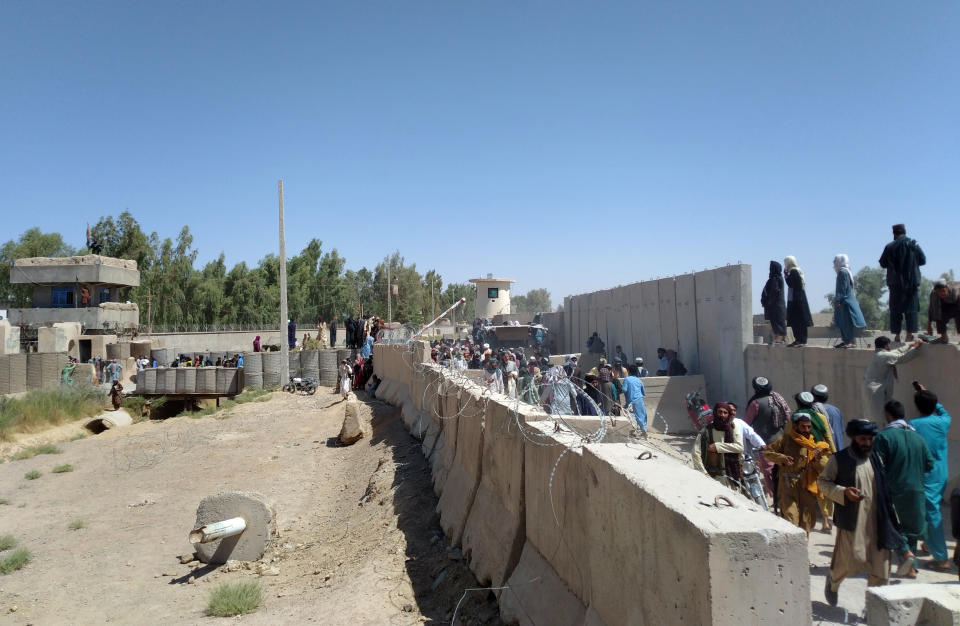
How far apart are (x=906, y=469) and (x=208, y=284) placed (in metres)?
57.5

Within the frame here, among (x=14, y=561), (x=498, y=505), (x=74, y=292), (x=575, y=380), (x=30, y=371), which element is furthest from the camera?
(x=74, y=292)

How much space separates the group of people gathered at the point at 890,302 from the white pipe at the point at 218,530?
9317 millimetres

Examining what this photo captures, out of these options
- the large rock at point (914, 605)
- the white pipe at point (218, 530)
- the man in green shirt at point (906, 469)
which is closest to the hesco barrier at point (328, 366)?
the white pipe at point (218, 530)

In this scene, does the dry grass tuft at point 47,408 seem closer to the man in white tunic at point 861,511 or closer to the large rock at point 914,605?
the man in white tunic at point 861,511

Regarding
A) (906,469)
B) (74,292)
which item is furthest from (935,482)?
(74,292)

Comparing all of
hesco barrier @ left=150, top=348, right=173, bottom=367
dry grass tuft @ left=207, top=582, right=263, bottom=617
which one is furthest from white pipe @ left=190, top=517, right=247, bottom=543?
hesco barrier @ left=150, top=348, right=173, bottom=367

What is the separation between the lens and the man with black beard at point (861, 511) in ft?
14.6

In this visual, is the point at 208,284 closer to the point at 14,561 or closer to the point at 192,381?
the point at 192,381

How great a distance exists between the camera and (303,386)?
2227cm

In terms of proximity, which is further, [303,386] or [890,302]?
[303,386]

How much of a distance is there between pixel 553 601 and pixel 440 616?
1.48 metres

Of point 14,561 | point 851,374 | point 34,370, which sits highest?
point 851,374

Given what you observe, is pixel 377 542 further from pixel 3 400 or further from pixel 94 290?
pixel 94 290

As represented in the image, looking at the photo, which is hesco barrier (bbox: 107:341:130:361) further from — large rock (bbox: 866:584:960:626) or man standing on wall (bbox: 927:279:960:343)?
large rock (bbox: 866:584:960:626)
